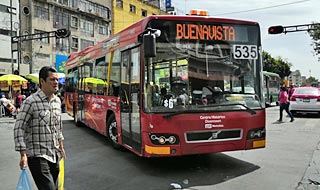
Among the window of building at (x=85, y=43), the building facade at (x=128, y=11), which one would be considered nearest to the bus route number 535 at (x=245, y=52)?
the window of building at (x=85, y=43)

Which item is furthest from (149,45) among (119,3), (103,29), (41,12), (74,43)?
(119,3)

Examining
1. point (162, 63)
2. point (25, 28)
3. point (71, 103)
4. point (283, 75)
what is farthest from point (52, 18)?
point (283, 75)

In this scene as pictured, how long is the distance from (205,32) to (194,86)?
1.06 metres

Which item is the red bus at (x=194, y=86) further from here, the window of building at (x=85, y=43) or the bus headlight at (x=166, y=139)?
→ the window of building at (x=85, y=43)

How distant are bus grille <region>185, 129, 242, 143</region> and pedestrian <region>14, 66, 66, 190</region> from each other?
8.79 feet

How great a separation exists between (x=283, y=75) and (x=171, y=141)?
6582 cm

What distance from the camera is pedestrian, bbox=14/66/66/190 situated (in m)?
3.49

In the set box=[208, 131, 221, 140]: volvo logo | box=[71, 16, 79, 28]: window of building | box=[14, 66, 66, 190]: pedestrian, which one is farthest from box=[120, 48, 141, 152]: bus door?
box=[71, 16, 79, 28]: window of building

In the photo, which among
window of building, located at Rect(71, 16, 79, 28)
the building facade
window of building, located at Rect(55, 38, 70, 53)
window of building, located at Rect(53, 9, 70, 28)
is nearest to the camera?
window of building, located at Rect(53, 9, 70, 28)

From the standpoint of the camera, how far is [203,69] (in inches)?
233

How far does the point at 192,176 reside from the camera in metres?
5.84

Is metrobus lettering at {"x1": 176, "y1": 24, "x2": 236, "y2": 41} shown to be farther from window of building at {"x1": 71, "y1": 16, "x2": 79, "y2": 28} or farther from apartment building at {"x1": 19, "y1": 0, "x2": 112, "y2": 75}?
window of building at {"x1": 71, "y1": 16, "x2": 79, "y2": 28}

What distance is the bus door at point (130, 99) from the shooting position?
6.18 metres

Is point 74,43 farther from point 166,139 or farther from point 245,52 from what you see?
point 166,139
